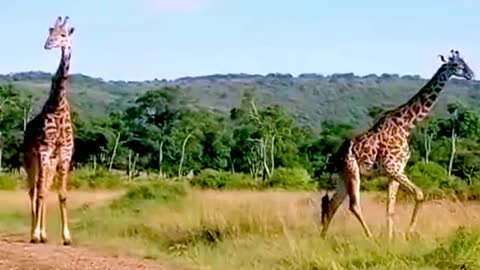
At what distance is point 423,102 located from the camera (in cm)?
1488

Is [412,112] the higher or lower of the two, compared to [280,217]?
higher

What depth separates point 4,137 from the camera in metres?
55.9

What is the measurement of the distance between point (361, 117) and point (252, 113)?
6084 centimetres

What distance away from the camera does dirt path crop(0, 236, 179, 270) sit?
11039 millimetres

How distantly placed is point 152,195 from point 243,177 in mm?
18445

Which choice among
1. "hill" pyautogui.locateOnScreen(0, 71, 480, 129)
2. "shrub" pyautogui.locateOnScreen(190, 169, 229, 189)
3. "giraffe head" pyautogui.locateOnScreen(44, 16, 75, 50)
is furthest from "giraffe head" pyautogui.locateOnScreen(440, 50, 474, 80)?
"hill" pyautogui.locateOnScreen(0, 71, 480, 129)

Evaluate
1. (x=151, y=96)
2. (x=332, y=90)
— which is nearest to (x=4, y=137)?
(x=151, y=96)

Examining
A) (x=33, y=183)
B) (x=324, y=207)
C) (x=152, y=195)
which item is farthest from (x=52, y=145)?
(x=152, y=195)

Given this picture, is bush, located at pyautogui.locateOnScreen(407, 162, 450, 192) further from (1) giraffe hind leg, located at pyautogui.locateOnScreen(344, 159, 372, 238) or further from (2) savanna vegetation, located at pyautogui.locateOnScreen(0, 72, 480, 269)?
(1) giraffe hind leg, located at pyautogui.locateOnScreen(344, 159, 372, 238)

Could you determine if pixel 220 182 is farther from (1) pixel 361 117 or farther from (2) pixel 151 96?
(1) pixel 361 117

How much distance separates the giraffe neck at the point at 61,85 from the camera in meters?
14.3

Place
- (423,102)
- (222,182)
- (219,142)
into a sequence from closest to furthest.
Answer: (423,102), (222,182), (219,142)

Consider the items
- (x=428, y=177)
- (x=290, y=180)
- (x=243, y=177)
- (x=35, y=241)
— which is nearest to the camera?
(x=35, y=241)

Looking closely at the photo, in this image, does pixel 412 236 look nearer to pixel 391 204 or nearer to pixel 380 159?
pixel 391 204
